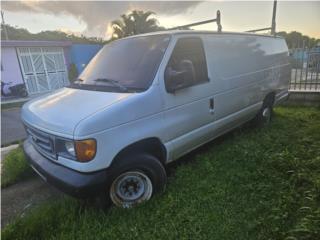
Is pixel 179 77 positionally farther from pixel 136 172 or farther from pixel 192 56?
pixel 136 172

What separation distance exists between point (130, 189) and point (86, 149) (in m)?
0.88

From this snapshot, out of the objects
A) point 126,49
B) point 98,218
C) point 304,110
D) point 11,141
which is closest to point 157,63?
point 126,49

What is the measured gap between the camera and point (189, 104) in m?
3.39

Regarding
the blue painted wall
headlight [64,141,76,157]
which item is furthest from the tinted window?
the blue painted wall

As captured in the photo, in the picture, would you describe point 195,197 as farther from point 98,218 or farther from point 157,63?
point 157,63

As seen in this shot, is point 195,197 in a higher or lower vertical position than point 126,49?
lower

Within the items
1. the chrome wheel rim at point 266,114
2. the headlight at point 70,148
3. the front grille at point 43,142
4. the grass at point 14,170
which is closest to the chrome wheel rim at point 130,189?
the headlight at point 70,148

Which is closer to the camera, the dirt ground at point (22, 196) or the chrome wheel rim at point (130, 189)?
the chrome wheel rim at point (130, 189)

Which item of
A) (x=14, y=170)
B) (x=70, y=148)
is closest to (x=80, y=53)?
(x=14, y=170)

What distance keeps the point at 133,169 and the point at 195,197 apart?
2.91 feet

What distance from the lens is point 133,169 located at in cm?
282

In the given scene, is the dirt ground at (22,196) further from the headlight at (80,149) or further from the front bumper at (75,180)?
the headlight at (80,149)

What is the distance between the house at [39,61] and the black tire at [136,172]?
1635cm

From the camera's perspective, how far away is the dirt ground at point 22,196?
10.4 ft
